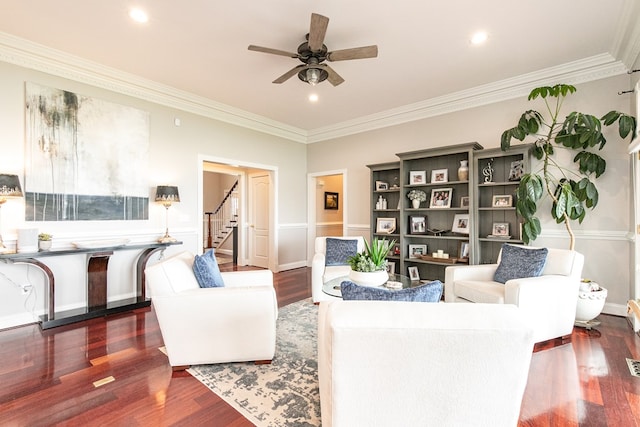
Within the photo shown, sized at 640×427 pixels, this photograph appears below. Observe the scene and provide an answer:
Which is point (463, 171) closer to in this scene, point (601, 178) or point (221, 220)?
point (601, 178)

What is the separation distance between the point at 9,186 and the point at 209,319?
2547mm

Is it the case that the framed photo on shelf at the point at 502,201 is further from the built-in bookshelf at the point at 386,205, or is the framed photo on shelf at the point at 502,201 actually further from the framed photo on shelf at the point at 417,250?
the built-in bookshelf at the point at 386,205

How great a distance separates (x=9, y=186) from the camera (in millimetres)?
2992

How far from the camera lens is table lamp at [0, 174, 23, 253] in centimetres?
Answer: 296

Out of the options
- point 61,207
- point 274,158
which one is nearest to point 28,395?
point 61,207

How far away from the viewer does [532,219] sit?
3566 mm

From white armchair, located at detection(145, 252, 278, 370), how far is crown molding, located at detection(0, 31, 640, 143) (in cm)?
293

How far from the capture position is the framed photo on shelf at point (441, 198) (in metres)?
4.53

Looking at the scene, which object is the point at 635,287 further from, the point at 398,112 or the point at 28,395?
the point at 28,395

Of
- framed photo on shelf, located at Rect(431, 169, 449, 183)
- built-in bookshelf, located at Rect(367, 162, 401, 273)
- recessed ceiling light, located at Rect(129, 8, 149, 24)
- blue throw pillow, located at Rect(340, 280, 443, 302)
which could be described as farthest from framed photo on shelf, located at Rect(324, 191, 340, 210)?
blue throw pillow, located at Rect(340, 280, 443, 302)

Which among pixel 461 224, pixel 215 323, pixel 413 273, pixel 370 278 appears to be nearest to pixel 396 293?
pixel 370 278

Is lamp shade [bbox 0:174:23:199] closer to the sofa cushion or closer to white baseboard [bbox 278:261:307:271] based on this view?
white baseboard [bbox 278:261:307:271]

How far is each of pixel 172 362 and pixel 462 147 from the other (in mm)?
4087

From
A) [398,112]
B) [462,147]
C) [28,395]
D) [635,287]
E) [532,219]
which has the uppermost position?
[398,112]
